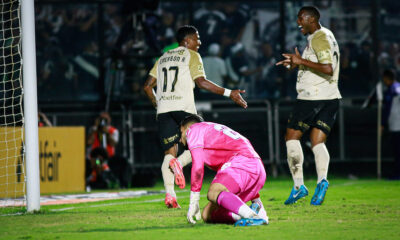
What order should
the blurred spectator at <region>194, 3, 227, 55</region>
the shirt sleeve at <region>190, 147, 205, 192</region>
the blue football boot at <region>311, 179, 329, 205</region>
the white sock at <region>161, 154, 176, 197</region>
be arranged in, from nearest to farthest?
the shirt sleeve at <region>190, 147, 205, 192</region> < the blue football boot at <region>311, 179, 329, 205</region> < the white sock at <region>161, 154, 176, 197</region> < the blurred spectator at <region>194, 3, 227, 55</region>

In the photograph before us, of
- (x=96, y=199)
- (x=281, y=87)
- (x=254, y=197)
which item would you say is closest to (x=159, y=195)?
(x=96, y=199)

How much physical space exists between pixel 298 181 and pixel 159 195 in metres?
2.95

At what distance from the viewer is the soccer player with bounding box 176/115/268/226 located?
6.22m

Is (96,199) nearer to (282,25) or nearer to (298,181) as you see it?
(298,181)

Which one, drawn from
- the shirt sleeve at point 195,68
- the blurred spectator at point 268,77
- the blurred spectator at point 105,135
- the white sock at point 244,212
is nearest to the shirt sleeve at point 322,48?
the shirt sleeve at point 195,68

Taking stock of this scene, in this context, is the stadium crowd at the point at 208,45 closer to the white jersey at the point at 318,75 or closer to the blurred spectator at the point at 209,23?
the blurred spectator at the point at 209,23

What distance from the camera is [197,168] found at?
633cm

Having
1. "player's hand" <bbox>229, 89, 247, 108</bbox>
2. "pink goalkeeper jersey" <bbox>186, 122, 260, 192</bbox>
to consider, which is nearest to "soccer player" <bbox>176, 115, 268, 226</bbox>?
"pink goalkeeper jersey" <bbox>186, 122, 260, 192</bbox>

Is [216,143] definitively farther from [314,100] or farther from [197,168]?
[314,100]

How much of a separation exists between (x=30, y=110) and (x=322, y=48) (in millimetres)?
3317

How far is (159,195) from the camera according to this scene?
1089 centimetres

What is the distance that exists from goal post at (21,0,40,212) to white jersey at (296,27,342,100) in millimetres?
3038

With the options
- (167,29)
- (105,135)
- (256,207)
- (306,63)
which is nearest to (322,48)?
(306,63)

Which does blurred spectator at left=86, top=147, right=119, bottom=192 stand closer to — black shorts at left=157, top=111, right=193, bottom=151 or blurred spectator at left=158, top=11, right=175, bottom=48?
blurred spectator at left=158, top=11, right=175, bottom=48
